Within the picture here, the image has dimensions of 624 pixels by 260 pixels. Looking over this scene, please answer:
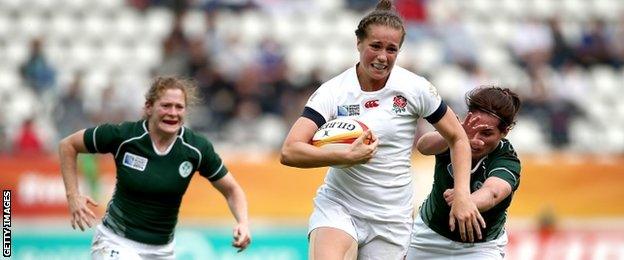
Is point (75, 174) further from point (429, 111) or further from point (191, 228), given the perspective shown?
point (191, 228)

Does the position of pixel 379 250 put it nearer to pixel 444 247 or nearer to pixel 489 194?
pixel 444 247

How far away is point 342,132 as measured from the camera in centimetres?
642

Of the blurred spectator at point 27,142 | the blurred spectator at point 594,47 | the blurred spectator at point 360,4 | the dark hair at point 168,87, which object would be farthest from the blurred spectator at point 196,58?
the dark hair at point 168,87

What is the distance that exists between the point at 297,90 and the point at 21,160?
11.5ft

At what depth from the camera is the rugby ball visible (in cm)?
637

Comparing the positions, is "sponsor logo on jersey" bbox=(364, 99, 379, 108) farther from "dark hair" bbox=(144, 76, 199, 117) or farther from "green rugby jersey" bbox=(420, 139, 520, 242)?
"dark hair" bbox=(144, 76, 199, 117)

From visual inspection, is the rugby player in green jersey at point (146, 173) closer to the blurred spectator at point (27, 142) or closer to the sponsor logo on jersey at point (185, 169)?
the sponsor logo on jersey at point (185, 169)

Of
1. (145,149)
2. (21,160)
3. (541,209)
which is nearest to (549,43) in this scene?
(541,209)

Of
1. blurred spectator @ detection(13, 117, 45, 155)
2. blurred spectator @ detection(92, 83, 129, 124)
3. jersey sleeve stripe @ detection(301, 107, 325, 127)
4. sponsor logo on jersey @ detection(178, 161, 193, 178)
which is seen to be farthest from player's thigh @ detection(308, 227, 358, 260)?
blurred spectator @ detection(92, 83, 129, 124)

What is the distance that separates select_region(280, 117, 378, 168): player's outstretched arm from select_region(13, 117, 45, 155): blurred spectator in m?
8.00

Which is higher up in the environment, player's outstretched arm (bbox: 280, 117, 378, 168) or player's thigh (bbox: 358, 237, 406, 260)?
player's outstretched arm (bbox: 280, 117, 378, 168)

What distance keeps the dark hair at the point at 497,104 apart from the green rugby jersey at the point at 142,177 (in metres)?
1.89

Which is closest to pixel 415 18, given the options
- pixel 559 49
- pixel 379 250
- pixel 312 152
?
pixel 559 49

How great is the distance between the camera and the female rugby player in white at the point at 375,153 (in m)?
6.41
